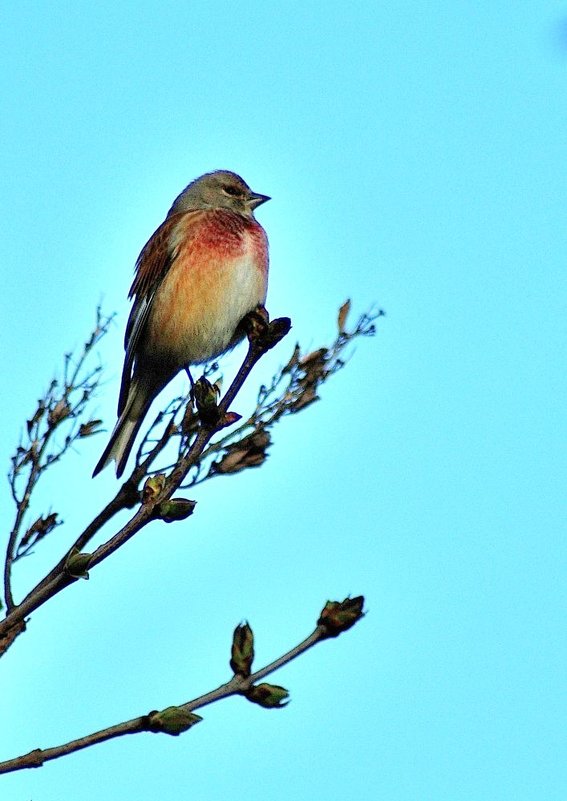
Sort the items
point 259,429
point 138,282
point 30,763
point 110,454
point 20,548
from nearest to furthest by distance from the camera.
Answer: point 30,763 < point 20,548 < point 259,429 < point 110,454 < point 138,282

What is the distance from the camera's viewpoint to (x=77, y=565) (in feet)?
9.51

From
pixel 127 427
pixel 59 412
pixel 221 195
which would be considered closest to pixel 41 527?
pixel 59 412

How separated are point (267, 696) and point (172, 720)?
0.25 metres

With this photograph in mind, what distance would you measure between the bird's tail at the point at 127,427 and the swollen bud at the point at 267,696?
3.14m

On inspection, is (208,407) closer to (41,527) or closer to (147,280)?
(41,527)

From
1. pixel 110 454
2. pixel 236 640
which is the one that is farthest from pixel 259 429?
pixel 110 454

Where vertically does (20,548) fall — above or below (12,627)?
above

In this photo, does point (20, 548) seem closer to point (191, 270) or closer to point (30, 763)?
point (30, 763)

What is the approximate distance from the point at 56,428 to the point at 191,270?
337cm

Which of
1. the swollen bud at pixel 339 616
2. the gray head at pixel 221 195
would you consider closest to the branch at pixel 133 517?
the swollen bud at pixel 339 616

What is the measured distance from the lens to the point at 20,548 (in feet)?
10.7

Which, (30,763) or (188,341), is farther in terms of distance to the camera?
(188,341)

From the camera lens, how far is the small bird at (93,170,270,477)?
22.0 feet

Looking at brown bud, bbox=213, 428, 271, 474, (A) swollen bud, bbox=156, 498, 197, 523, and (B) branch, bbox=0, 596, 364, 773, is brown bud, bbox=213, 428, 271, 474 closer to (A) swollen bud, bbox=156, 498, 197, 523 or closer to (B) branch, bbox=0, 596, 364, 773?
(A) swollen bud, bbox=156, 498, 197, 523
